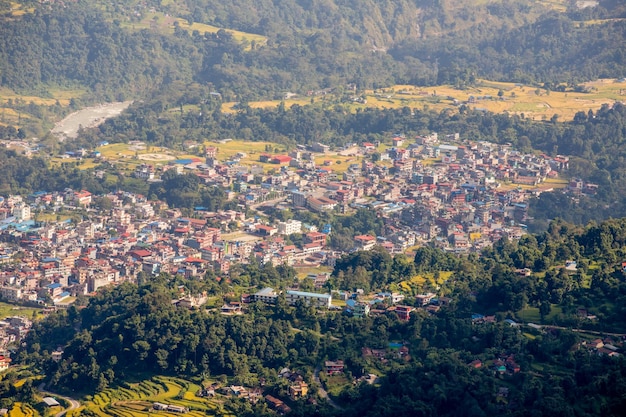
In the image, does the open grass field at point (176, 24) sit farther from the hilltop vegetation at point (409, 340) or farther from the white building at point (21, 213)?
the hilltop vegetation at point (409, 340)

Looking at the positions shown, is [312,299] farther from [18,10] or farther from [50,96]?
[18,10]

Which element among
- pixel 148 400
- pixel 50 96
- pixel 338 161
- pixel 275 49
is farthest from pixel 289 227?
pixel 275 49

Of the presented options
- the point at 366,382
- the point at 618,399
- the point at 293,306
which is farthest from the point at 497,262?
the point at 618,399

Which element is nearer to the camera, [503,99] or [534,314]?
[534,314]

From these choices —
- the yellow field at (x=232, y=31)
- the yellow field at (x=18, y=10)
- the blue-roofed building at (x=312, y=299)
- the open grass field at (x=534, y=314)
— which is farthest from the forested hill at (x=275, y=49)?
the open grass field at (x=534, y=314)

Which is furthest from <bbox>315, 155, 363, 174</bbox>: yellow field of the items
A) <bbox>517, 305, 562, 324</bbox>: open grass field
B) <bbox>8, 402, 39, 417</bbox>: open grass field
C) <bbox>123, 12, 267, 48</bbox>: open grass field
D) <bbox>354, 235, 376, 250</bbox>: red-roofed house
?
<bbox>8, 402, 39, 417</bbox>: open grass field

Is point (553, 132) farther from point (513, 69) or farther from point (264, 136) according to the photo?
point (513, 69)
